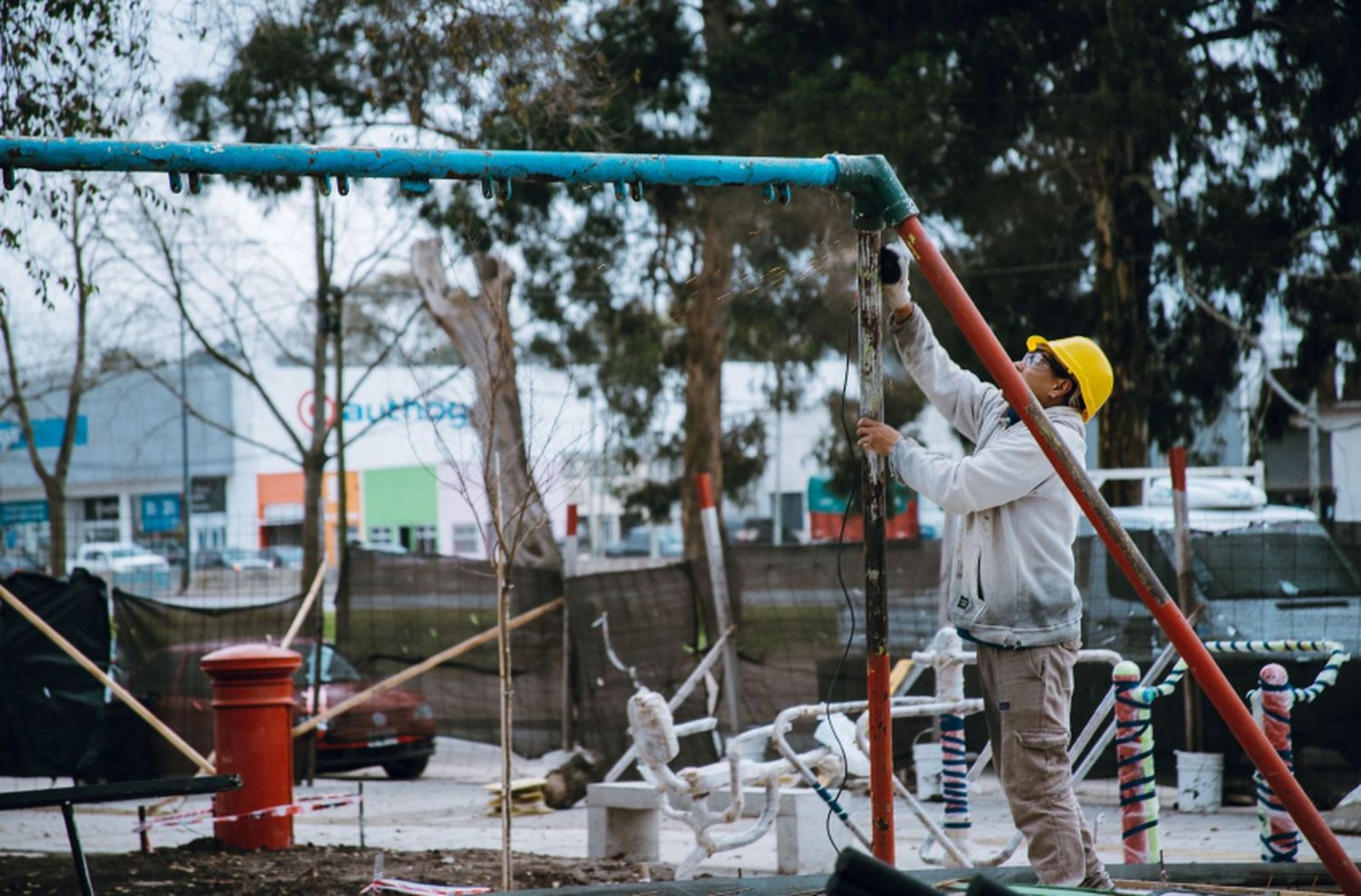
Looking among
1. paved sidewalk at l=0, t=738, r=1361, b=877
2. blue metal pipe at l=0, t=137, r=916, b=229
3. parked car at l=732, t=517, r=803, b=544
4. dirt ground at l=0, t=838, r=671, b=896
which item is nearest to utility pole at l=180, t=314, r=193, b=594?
paved sidewalk at l=0, t=738, r=1361, b=877

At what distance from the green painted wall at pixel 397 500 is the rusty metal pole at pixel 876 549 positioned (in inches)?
1921

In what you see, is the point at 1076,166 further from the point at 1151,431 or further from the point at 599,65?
the point at 599,65

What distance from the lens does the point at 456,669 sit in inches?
468

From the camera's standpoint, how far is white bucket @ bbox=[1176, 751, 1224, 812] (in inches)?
372

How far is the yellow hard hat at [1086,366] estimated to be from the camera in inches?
194

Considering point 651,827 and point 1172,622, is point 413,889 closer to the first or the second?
point 651,827

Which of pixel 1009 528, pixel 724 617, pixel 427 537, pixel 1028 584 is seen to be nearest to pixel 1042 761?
pixel 1028 584

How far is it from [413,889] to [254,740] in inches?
89.0

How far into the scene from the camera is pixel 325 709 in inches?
459

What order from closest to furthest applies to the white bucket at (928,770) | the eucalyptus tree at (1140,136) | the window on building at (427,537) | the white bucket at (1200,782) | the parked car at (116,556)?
1. the white bucket at (1200,782)
2. the white bucket at (928,770)
3. the eucalyptus tree at (1140,136)
4. the parked car at (116,556)
5. the window on building at (427,537)

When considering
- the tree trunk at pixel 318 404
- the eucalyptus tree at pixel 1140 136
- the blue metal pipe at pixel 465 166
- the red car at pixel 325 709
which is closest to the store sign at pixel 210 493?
the tree trunk at pixel 318 404

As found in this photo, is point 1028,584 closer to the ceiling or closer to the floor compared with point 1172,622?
closer to the ceiling

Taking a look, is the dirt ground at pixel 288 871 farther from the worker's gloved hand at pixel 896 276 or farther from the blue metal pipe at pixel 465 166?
the blue metal pipe at pixel 465 166

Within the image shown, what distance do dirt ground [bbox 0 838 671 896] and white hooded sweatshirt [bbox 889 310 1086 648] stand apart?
9.13 feet
